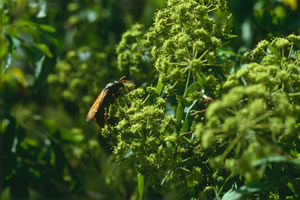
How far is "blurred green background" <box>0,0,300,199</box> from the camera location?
3.77m

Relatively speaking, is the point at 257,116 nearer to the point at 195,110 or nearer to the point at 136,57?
the point at 195,110

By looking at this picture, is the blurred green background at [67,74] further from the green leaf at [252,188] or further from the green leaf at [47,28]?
the green leaf at [252,188]

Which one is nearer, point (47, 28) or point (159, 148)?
point (159, 148)

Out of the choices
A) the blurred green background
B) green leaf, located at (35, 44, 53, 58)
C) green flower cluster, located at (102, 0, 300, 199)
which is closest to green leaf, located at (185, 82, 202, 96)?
green flower cluster, located at (102, 0, 300, 199)

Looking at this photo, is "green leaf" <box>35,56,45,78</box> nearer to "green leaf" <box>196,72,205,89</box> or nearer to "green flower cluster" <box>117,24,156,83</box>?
"green flower cluster" <box>117,24,156,83</box>

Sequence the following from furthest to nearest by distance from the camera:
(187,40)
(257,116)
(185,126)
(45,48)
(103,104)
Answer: (45,48)
(103,104)
(185,126)
(187,40)
(257,116)

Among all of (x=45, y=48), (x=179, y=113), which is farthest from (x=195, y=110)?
(x=45, y=48)

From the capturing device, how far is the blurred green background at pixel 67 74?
148 inches

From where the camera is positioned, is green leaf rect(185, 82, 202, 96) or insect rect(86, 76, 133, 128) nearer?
green leaf rect(185, 82, 202, 96)

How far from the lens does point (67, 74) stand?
4.57 metres

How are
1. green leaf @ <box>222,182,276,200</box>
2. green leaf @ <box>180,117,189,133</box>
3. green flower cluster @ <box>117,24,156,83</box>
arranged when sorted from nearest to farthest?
1. green leaf @ <box>222,182,276,200</box>
2. green leaf @ <box>180,117,189,133</box>
3. green flower cluster @ <box>117,24,156,83</box>

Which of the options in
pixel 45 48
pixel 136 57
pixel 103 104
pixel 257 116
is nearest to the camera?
pixel 257 116

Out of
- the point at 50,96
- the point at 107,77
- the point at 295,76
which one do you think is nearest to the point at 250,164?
the point at 295,76

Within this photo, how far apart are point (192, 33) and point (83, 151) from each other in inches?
110
